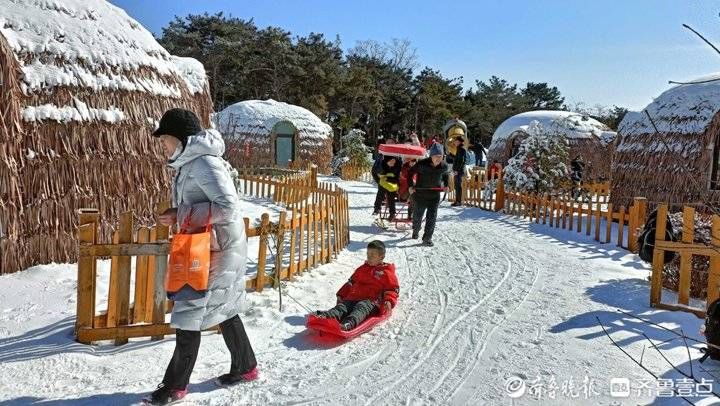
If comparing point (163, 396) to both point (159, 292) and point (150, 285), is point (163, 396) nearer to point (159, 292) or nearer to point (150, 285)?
point (159, 292)

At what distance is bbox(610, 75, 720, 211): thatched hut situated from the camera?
1157cm

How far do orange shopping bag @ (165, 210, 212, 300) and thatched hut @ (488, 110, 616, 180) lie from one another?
2124 cm

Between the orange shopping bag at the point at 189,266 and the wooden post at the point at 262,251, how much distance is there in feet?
6.87

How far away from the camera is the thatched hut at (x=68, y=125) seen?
5.86 m

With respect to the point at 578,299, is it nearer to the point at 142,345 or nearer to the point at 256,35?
the point at 142,345

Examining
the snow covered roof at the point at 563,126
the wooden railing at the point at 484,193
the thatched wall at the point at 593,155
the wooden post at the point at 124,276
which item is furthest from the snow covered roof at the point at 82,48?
the thatched wall at the point at 593,155

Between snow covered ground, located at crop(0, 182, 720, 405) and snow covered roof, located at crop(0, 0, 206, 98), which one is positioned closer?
snow covered ground, located at crop(0, 182, 720, 405)

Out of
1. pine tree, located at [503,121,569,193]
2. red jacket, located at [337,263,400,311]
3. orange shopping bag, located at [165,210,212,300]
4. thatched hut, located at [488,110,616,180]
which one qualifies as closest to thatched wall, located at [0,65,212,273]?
red jacket, located at [337,263,400,311]

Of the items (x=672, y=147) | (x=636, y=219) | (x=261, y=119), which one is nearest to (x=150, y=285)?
(x=636, y=219)

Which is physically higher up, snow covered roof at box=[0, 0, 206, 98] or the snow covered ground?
snow covered roof at box=[0, 0, 206, 98]

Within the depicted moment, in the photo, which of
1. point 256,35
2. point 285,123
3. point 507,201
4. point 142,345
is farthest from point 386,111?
point 142,345

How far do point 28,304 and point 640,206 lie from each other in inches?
338

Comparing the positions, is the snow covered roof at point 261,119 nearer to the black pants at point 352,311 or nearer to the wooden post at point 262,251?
the wooden post at point 262,251

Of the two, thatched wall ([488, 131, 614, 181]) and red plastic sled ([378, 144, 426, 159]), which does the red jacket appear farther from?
thatched wall ([488, 131, 614, 181])
